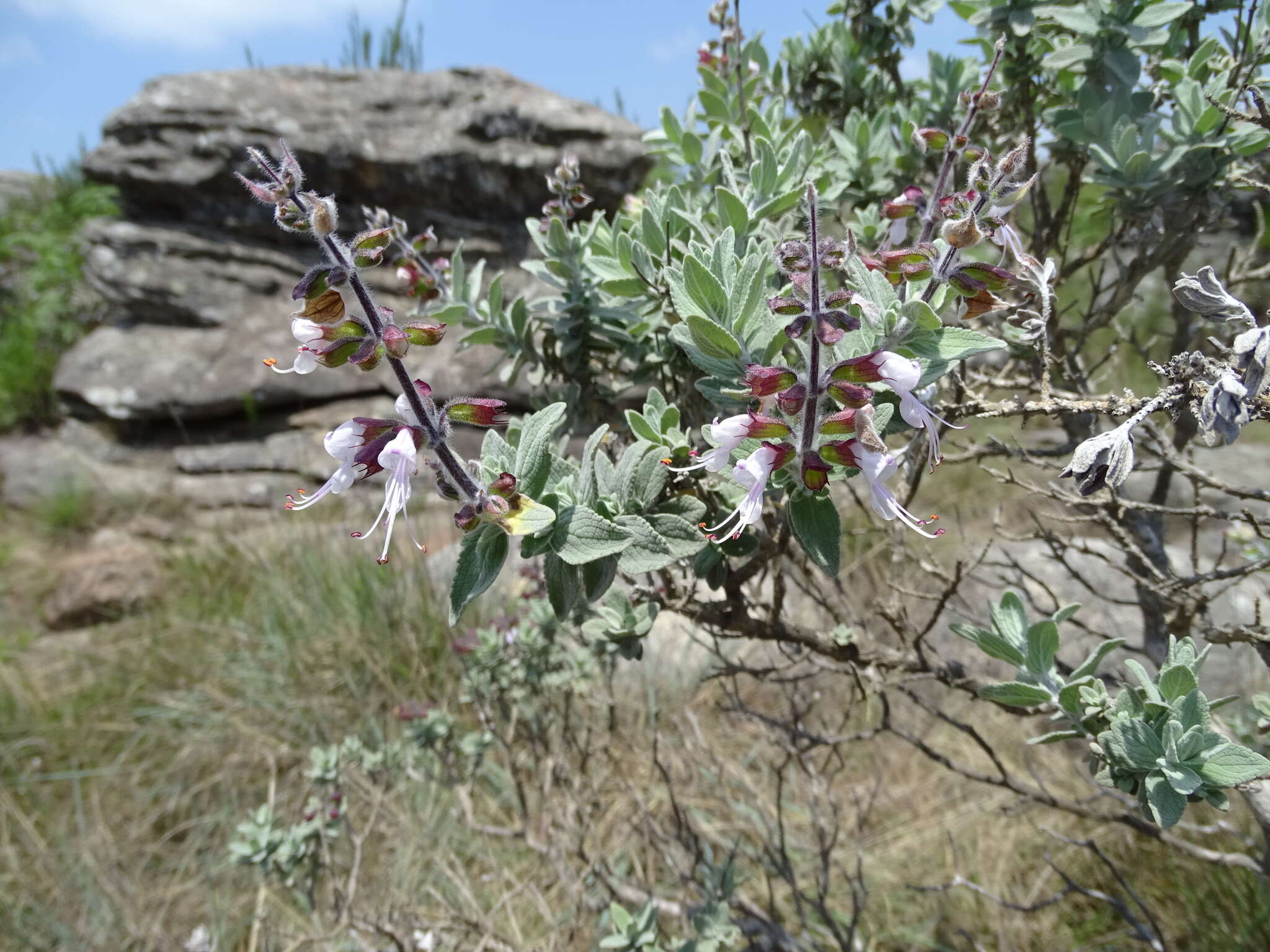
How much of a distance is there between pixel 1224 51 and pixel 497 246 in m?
5.17

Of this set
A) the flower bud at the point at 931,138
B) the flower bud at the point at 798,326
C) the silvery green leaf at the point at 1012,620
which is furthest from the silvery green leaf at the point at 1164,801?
the flower bud at the point at 931,138

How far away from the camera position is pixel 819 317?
22.8 inches

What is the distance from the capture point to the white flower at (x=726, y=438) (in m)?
0.64

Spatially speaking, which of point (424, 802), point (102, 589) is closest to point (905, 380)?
point (424, 802)

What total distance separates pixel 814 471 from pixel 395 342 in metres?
0.36

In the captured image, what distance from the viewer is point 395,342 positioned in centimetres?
61

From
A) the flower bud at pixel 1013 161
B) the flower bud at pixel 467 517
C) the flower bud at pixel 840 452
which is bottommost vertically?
the flower bud at pixel 467 517

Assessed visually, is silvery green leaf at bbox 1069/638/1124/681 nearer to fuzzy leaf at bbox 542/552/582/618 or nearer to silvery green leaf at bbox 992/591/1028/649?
silvery green leaf at bbox 992/591/1028/649

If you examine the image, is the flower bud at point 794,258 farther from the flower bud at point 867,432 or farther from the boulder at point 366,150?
the boulder at point 366,150

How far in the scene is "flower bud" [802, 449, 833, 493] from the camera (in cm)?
62

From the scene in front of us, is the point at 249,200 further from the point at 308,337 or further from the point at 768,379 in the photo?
the point at 768,379

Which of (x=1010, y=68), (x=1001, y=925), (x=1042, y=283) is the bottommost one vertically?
(x=1001, y=925)

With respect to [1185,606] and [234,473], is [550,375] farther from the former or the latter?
[234,473]

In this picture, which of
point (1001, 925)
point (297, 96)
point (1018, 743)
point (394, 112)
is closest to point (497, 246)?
point (394, 112)
